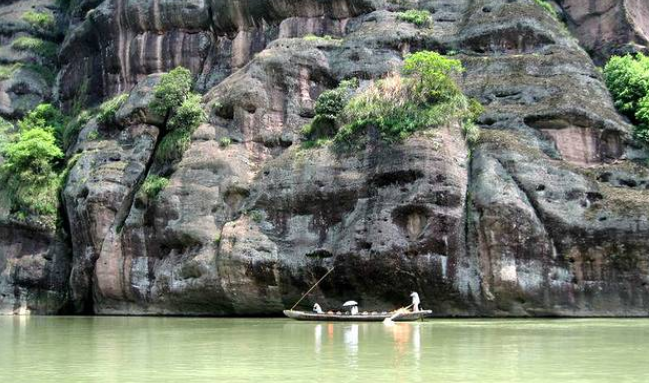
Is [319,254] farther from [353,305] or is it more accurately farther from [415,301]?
[415,301]

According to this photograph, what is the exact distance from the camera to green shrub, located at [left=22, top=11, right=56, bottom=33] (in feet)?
146

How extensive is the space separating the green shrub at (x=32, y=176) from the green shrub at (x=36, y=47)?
10249 mm

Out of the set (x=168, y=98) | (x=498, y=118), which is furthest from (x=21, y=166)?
(x=498, y=118)

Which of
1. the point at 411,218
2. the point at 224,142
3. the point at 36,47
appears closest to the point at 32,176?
the point at 224,142

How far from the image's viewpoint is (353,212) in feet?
87.8

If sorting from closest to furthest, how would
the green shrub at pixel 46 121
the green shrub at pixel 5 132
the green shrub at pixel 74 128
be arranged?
the green shrub at pixel 5 132, the green shrub at pixel 74 128, the green shrub at pixel 46 121

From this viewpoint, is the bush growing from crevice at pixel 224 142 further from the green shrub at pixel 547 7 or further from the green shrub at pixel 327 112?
the green shrub at pixel 547 7

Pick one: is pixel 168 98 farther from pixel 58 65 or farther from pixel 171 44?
pixel 58 65

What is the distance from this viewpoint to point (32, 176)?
33156mm

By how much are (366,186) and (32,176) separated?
1583 cm

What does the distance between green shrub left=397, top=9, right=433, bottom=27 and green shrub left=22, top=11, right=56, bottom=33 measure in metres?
22.7

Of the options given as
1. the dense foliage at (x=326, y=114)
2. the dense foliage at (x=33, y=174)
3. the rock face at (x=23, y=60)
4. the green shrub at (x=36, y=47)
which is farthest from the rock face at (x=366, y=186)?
the green shrub at (x=36, y=47)

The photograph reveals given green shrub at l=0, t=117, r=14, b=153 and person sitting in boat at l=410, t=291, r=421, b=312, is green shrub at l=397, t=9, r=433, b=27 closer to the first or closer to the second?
person sitting in boat at l=410, t=291, r=421, b=312

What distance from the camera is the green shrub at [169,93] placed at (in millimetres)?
32219
